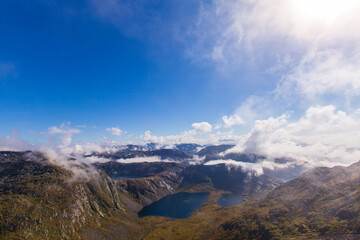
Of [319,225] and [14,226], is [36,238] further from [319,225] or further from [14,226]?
[319,225]

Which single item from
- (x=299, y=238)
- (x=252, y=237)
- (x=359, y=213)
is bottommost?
(x=252, y=237)

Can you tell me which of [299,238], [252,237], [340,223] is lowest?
[252,237]

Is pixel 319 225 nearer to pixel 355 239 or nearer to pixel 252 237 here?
pixel 355 239

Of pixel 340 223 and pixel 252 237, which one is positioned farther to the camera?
pixel 252 237

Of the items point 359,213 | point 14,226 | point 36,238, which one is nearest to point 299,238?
point 359,213

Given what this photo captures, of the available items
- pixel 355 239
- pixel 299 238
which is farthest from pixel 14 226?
pixel 355 239

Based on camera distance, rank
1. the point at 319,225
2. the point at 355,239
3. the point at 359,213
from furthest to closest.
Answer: the point at 319,225 < the point at 359,213 < the point at 355,239

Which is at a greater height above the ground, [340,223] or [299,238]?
[340,223]

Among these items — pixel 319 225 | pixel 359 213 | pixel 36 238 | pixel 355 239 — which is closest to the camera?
pixel 355 239

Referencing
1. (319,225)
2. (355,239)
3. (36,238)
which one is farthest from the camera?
(36,238)
